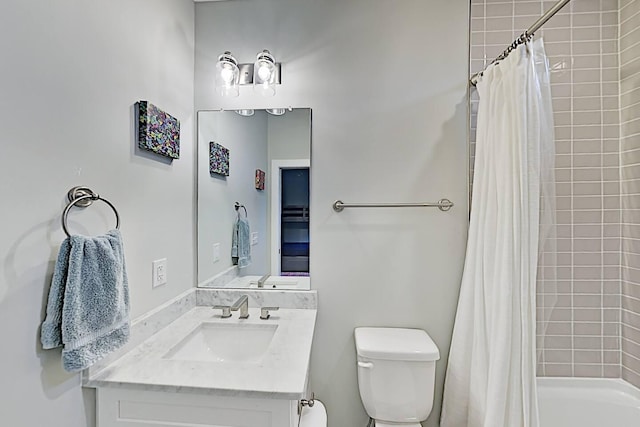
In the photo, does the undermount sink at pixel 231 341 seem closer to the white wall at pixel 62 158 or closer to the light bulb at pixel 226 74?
the white wall at pixel 62 158

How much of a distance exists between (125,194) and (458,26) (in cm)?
176

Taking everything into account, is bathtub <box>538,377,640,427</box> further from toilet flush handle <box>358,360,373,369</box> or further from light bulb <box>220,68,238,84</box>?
light bulb <box>220,68,238,84</box>

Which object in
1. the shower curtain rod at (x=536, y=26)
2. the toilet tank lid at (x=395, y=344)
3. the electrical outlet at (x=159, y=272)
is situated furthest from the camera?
the toilet tank lid at (x=395, y=344)

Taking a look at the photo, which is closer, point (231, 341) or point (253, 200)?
point (231, 341)

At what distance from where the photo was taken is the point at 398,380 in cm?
144

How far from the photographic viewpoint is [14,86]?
0.76 metres

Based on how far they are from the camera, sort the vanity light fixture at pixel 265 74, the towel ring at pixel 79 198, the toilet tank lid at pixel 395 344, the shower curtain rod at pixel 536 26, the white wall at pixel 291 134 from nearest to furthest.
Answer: the towel ring at pixel 79 198 < the shower curtain rod at pixel 536 26 < the toilet tank lid at pixel 395 344 < the vanity light fixture at pixel 265 74 < the white wall at pixel 291 134

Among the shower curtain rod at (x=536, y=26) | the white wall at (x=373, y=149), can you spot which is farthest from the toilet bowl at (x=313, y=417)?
the shower curtain rod at (x=536, y=26)

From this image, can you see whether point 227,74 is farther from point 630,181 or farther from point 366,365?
point 630,181

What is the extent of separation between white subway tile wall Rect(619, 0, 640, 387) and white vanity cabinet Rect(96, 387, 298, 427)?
1749mm

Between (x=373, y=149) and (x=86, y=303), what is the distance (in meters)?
1.35

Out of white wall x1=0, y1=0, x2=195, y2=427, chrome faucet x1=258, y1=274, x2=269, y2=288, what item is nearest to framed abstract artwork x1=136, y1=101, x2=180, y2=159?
white wall x1=0, y1=0, x2=195, y2=427

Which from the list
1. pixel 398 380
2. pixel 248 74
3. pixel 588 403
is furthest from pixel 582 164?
pixel 248 74

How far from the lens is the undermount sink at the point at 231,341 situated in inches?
54.0
